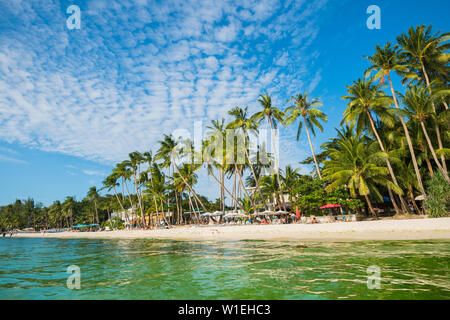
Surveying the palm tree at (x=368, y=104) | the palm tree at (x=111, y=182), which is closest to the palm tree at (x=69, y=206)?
the palm tree at (x=111, y=182)

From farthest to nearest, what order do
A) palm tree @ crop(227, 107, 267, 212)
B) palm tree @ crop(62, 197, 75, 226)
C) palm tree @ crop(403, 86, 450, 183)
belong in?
1. palm tree @ crop(62, 197, 75, 226)
2. palm tree @ crop(227, 107, 267, 212)
3. palm tree @ crop(403, 86, 450, 183)

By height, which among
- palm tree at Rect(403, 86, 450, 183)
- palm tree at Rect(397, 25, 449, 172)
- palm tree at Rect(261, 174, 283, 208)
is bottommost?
palm tree at Rect(261, 174, 283, 208)

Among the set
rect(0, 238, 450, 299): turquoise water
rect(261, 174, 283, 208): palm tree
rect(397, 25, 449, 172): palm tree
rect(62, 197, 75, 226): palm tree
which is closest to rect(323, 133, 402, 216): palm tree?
rect(397, 25, 449, 172): palm tree

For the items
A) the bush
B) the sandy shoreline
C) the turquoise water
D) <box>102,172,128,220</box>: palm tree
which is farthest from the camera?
<box>102,172,128,220</box>: palm tree

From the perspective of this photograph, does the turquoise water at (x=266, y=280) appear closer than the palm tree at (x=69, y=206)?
Yes

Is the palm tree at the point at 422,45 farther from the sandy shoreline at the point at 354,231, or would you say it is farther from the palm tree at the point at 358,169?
the sandy shoreline at the point at 354,231

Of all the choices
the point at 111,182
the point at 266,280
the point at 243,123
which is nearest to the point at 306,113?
the point at 243,123

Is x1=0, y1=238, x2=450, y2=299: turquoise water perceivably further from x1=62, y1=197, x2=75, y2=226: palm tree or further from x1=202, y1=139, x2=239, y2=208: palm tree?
x1=62, y1=197, x2=75, y2=226: palm tree

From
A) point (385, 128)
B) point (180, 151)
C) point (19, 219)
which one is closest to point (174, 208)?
point (180, 151)

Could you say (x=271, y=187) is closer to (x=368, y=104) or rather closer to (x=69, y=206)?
(x=368, y=104)
